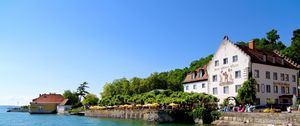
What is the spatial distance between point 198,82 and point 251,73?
12580 mm

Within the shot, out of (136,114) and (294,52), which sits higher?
(294,52)

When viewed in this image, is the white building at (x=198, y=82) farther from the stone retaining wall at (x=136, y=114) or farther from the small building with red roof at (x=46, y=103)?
the small building with red roof at (x=46, y=103)

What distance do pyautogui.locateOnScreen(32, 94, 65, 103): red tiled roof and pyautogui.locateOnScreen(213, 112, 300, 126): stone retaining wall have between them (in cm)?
8809

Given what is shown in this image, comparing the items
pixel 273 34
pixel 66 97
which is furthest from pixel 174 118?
pixel 66 97

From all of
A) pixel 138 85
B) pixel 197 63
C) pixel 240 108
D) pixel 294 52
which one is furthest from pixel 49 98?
pixel 240 108

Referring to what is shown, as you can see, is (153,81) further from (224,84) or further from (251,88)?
(251,88)

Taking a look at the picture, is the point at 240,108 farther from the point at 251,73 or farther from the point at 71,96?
the point at 71,96

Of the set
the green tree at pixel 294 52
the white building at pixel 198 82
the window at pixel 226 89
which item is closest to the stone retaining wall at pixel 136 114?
the window at pixel 226 89

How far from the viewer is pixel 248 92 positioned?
49.7 metres

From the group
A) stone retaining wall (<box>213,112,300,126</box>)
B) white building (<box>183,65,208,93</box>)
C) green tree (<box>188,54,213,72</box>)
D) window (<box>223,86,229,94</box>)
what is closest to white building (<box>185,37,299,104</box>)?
window (<box>223,86,229,94</box>)

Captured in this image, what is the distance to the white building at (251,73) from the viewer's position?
168ft

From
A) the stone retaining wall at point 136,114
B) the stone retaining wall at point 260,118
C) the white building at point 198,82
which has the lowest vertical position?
the stone retaining wall at point 136,114

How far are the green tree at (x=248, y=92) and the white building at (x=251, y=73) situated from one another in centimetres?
105

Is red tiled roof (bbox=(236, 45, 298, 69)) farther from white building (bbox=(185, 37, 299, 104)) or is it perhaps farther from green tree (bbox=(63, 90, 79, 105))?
green tree (bbox=(63, 90, 79, 105))
